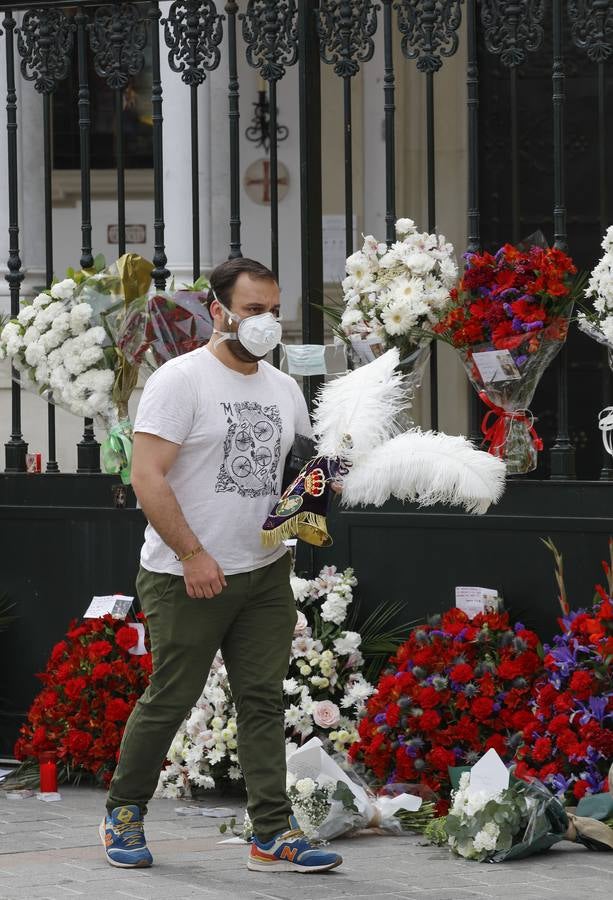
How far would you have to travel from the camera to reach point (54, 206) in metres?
10.5

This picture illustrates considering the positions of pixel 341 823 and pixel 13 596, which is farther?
pixel 13 596

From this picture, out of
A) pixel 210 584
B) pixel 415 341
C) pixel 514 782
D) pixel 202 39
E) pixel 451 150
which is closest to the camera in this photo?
pixel 210 584

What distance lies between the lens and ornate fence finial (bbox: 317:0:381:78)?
6457mm

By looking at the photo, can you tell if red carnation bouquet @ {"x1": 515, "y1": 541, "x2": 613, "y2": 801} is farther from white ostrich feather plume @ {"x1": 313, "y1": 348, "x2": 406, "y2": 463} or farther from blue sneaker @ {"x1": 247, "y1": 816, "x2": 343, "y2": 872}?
white ostrich feather plume @ {"x1": 313, "y1": 348, "x2": 406, "y2": 463}

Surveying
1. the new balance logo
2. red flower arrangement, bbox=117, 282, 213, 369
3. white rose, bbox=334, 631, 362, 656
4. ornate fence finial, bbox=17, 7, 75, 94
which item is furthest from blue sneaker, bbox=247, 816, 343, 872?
ornate fence finial, bbox=17, 7, 75, 94

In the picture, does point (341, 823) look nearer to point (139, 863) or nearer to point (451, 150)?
point (139, 863)

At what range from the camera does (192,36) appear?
22.0 ft

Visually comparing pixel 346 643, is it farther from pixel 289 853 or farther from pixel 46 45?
pixel 46 45

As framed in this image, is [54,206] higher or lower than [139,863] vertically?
higher

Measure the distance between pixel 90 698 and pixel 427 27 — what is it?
2975 millimetres

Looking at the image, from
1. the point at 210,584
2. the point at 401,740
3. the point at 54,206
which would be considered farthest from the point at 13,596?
the point at 54,206

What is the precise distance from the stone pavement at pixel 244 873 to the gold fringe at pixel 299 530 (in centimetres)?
101

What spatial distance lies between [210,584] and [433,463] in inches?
31.0

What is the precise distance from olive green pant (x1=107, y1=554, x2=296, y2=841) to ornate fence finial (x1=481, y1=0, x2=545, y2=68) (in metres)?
2.41
